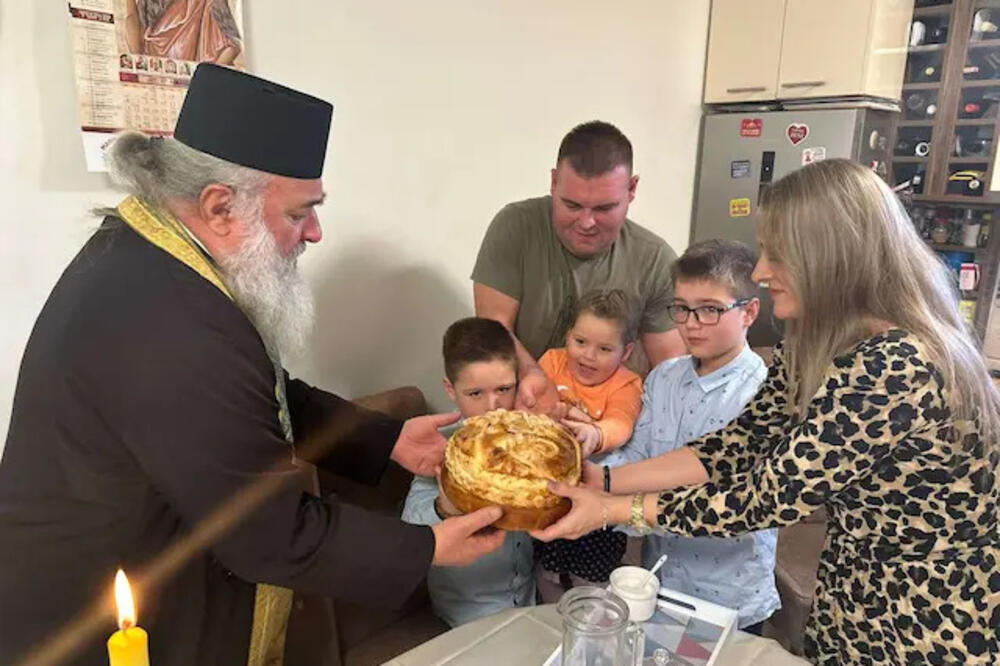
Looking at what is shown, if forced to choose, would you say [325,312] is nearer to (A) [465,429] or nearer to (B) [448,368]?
(B) [448,368]

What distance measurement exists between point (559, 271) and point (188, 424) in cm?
154

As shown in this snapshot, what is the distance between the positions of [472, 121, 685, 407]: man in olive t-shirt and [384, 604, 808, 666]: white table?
41.6 inches

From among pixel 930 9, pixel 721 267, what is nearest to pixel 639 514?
pixel 721 267

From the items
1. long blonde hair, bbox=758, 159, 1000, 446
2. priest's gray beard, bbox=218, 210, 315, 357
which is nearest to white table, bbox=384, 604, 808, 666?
long blonde hair, bbox=758, 159, 1000, 446

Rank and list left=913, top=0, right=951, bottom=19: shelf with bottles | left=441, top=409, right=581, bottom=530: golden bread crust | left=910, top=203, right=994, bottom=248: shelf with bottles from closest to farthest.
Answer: left=441, top=409, right=581, bottom=530: golden bread crust
left=913, top=0, right=951, bottom=19: shelf with bottles
left=910, top=203, right=994, bottom=248: shelf with bottles

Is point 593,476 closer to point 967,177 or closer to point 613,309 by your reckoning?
point 613,309

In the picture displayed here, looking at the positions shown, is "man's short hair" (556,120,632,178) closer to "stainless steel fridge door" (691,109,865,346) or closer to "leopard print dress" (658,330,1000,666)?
"leopard print dress" (658,330,1000,666)

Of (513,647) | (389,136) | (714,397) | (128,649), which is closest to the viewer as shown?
(128,649)

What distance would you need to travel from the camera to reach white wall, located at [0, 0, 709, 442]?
5.94 ft

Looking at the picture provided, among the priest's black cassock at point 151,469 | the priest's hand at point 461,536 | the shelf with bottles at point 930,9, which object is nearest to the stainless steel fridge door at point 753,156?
the shelf with bottles at point 930,9


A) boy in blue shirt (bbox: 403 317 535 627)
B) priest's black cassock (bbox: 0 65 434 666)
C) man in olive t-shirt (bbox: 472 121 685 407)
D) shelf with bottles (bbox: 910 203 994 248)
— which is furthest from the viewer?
shelf with bottles (bbox: 910 203 994 248)

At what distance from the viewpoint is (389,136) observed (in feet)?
8.50

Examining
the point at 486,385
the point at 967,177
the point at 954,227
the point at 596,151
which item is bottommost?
the point at 486,385

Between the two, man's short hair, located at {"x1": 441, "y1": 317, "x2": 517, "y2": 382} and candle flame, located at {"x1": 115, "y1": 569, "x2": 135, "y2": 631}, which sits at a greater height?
candle flame, located at {"x1": 115, "y1": 569, "x2": 135, "y2": 631}
